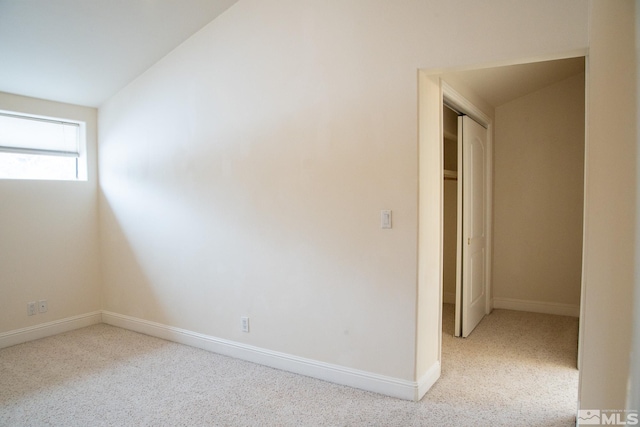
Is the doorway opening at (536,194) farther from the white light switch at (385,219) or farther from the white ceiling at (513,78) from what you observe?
the white light switch at (385,219)

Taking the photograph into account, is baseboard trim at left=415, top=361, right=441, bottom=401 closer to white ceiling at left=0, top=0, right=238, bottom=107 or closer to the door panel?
the door panel

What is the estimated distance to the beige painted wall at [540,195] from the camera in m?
4.70

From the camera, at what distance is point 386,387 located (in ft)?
9.36

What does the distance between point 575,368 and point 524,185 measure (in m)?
2.24

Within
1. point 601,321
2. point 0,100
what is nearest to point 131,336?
point 0,100

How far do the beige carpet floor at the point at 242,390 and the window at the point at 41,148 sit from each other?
5.21 feet

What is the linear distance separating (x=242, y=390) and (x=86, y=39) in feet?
9.43

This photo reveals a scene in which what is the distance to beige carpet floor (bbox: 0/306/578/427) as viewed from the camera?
2590mm

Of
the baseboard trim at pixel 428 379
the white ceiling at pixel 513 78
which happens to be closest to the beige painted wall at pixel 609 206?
the baseboard trim at pixel 428 379

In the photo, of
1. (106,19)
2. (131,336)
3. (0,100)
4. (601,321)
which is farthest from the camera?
(131,336)

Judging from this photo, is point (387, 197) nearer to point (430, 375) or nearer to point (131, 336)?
point (430, 375)

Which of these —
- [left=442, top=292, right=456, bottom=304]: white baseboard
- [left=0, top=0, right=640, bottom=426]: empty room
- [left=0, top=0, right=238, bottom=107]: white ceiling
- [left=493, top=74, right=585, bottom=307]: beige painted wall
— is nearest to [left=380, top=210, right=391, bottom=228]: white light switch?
[left=0, top=0, right=640, bottom=426]: empty room

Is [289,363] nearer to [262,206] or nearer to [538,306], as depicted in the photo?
[262,206]

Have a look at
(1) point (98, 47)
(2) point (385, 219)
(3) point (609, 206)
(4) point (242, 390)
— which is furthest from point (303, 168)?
(1) point (98, 47)
